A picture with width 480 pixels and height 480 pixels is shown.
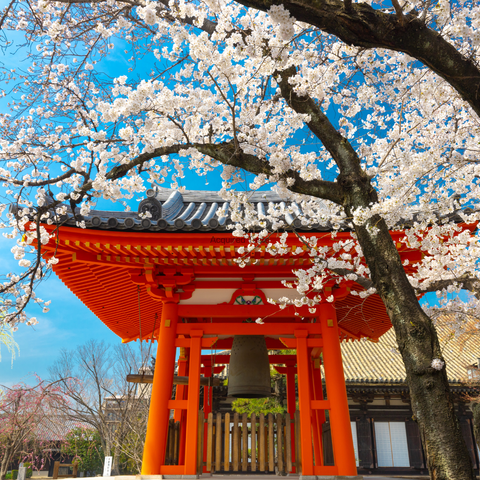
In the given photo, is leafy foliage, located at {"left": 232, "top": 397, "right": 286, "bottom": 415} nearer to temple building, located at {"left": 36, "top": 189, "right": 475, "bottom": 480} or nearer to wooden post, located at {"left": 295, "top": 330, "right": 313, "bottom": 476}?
temple building, located at {"left": 36, "top": 189, "right": 475, "bottom": 480}

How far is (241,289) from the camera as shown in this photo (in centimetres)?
632

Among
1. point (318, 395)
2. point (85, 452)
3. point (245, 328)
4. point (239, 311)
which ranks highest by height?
point (239, 311)

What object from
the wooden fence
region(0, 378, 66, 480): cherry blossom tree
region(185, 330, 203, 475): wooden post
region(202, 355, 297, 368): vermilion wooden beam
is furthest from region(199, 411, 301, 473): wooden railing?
region(0, 378, 66, 480): cherry blossom tree

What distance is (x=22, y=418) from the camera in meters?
16.6

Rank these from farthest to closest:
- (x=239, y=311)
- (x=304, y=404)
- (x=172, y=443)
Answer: (x=239, y=311)
(x=172, y=443)
(x=304, y=404)

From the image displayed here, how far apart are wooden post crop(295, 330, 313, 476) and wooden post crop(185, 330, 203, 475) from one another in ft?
4.78

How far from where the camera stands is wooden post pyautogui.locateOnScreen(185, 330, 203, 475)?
5414 millimetres

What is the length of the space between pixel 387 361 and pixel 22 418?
14.7 meters

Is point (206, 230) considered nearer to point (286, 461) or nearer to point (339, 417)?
point (339, 417)

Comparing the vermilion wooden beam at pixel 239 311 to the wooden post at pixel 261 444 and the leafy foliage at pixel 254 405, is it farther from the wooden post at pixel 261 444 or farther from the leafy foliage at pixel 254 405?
the leafy foliage at pixel 254 405

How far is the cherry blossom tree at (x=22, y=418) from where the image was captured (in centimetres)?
1273

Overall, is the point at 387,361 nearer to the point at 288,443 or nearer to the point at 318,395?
the point at 318,395

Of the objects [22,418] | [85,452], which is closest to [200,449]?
[22,418]

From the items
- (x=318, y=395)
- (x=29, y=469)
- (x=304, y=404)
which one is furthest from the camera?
(x=29, y=469)
